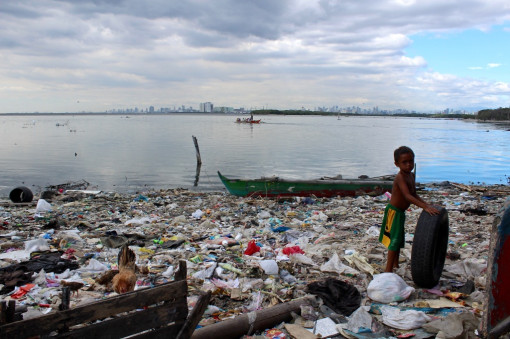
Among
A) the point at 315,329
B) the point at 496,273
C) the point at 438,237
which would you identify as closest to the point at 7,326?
the point at 315,329

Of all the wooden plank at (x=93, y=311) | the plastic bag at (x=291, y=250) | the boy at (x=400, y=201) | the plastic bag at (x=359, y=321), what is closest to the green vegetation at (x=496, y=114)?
the plastic bag at (x=291, y=250)

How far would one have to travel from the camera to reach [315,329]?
12.3 ft

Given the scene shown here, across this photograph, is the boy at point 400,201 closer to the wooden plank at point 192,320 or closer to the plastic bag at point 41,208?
the wooden plank at point 192,320

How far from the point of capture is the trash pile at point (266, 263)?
3.96 metres

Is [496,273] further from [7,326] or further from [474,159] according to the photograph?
[474,159]

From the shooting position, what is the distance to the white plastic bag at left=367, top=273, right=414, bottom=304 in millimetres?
4293

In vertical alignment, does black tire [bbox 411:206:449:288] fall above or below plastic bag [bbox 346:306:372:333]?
above

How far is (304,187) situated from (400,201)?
25.8 feet

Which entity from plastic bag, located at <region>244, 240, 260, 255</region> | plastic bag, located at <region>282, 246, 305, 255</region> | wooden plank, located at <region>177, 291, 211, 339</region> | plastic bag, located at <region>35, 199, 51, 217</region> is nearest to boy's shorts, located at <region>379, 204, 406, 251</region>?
plastic bag, located at <region>282, 246, 305, 255</region>

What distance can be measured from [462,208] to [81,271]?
30.9ft

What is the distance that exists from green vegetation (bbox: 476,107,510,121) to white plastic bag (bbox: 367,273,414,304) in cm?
12711

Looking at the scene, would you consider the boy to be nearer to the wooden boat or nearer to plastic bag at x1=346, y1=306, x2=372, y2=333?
Answer: plastic bag at x1=346, y1=306, x2=372, y2=333

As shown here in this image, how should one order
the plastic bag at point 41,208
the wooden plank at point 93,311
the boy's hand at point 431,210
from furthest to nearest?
1. the plastic bag at point 41,208
2. the boy's hand at point 431,210
3. the wooden plank at point 93,311

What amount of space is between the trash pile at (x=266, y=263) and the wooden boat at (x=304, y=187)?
1900mm
